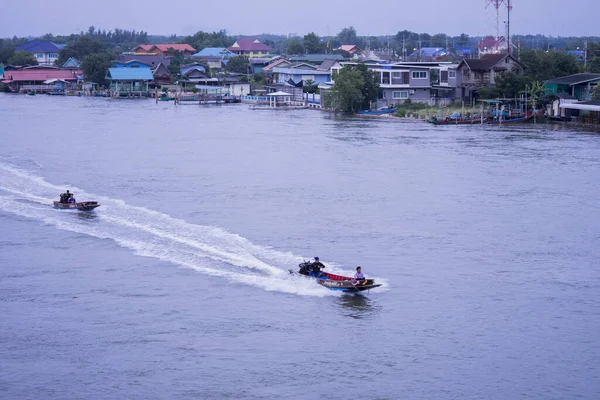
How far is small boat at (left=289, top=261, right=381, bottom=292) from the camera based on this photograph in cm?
1415

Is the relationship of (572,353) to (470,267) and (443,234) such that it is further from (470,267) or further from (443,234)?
(443,234)

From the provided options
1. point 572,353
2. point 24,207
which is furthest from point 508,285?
point 24,207

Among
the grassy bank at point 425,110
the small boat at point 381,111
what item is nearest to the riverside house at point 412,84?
the grassy bank at point 425,110

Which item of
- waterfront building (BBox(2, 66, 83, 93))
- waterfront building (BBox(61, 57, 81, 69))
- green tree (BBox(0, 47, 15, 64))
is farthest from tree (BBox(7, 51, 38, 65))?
waterfront building (BBox(2, 66, 83, 93))

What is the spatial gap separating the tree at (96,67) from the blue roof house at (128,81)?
642 millimetres

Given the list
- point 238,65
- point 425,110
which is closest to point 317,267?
point 425,110

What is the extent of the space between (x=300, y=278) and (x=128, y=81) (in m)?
49.8

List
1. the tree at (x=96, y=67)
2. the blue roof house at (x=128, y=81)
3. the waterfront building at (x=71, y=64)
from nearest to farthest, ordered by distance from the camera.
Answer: the blue roof house at (x=128, y=81), the tree at (x=96, y=67), the waterfront building at (x=71, y=64)

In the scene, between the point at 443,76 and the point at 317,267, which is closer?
the point at 317,267

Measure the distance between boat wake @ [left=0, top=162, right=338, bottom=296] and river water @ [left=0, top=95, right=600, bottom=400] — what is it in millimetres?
58

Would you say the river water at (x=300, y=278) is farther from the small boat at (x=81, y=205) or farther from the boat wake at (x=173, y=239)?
the small boat at (x=81, y=205)

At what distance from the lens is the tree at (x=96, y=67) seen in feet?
206

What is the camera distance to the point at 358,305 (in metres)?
14.1

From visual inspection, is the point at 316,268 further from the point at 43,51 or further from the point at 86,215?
the point at 43,51
